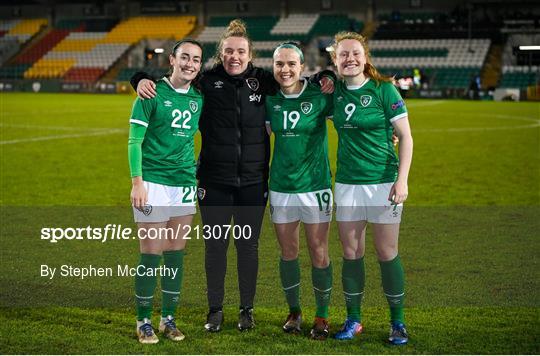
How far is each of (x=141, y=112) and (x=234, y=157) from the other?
0.70 meters

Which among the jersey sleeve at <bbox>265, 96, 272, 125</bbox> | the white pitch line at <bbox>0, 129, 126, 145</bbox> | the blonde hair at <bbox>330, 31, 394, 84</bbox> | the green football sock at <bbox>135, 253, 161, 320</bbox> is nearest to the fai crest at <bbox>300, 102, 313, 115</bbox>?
the jersey sleeve at <bbox>265, 96, 272, 125</bbox>

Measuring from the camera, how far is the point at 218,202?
17.3 ft

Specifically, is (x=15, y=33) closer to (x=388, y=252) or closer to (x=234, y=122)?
(x=234, y=122)

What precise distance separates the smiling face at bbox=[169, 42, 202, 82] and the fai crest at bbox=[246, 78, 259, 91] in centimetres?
37

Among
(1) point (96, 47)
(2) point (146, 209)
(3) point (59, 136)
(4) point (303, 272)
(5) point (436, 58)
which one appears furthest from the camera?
(1) point (96, 47)

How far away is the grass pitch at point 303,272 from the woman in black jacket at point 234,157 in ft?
1.29

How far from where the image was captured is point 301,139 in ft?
16.8

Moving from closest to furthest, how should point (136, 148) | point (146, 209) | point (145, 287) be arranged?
point (136, 148) < point (146, 209) < point (145, 287)

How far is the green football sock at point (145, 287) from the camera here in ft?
16.6

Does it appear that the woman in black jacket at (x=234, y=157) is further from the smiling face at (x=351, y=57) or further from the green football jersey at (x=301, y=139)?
the smiling face at (x=351, y=57)

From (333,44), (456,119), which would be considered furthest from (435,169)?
(456,119)

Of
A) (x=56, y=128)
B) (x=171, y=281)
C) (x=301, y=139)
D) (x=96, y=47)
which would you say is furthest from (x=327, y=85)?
(x=96, y=47)

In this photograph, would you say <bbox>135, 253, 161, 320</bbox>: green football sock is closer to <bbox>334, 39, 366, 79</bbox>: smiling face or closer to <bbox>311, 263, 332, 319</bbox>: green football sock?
<bbox>311, 263, 332, 319</bbox>: green football sock

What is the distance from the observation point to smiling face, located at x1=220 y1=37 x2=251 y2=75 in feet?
16.8
